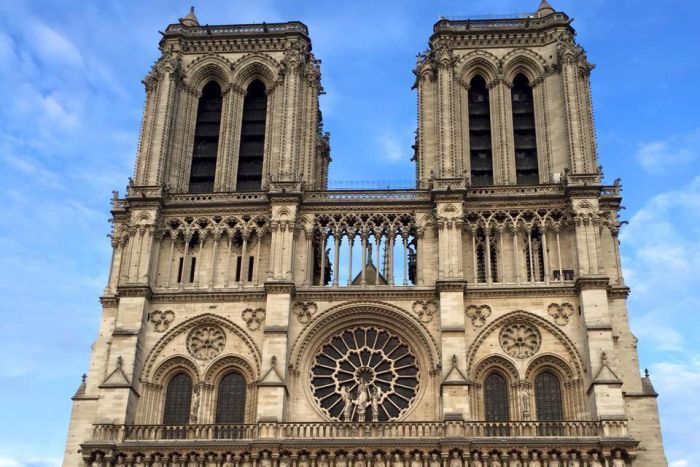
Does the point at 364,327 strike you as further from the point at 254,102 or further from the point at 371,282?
the point at 254,102

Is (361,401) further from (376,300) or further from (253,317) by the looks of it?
(253,317)

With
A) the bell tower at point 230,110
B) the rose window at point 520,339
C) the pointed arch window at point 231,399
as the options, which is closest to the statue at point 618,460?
the rose window at point 520,339

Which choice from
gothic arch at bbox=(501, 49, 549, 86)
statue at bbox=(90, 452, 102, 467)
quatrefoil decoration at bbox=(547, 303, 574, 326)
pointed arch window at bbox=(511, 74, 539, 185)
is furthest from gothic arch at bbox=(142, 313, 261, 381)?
gothic arch at bbox=(501, 49, 549, 86)

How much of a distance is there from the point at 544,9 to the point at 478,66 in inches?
201

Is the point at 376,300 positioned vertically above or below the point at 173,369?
above

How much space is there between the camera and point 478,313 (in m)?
35.0

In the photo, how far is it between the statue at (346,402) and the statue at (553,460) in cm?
738

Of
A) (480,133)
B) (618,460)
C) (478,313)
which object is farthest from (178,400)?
(480,133)

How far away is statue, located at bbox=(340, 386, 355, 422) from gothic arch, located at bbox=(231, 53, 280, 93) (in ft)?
49.8

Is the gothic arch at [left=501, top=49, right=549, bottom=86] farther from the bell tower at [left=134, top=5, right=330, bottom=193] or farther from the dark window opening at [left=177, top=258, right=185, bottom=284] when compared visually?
the dark window opening at [left=177, top=258, right=185, bottom=284]

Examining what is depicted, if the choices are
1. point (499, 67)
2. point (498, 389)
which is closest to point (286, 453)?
point (498, 389)

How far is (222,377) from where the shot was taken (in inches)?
1385

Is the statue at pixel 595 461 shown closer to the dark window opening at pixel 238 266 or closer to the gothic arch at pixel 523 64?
the dark window opening at pixel 238 266

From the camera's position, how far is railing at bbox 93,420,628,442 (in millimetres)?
31859
